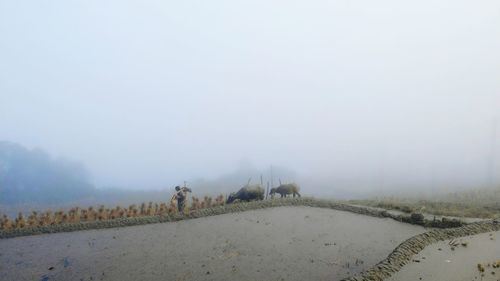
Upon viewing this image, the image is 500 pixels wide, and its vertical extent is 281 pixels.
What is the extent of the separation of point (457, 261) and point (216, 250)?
9.53 m

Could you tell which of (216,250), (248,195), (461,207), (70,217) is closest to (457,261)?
(216,250)

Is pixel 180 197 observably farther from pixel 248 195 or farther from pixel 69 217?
pixel 69 217

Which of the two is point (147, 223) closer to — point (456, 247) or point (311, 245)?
point (311, 245)

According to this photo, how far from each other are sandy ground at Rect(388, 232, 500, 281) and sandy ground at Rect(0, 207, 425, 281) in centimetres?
144

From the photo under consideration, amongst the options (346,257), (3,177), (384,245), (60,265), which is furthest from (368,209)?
(3,177)

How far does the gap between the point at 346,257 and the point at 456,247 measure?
5.27 metres

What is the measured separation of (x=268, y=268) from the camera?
1484cm

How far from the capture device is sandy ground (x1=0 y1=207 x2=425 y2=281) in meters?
14.6

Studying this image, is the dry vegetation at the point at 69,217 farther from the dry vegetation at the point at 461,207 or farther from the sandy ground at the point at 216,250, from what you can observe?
the dry vegetation at the point at 461,207

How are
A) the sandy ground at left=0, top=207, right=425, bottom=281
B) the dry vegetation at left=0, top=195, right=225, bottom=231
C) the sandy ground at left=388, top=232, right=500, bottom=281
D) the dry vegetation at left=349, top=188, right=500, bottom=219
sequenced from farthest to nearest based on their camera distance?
1. the dry vegetation at left=349, top=188, right=500, bottom=219
2. the dry vegetation at left=0, top=195, right=225, bottom=231
3. the sandy ground at left=0, top=207, right=425, bottom=281
4. the sandy ground at left=388, top=232, right=500, bottom=281

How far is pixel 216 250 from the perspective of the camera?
55.3 feet

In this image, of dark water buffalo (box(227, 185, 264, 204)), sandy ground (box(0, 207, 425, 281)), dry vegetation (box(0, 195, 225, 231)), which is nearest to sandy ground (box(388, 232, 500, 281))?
sandy ground (box(0, 207, 425, 281))

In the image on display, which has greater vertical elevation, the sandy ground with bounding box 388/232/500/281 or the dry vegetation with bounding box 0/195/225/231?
the dry vegetation with bounding box 0/195/225/231

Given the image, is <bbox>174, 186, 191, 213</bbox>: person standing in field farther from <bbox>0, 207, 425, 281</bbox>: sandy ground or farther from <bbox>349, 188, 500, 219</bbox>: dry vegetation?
<bbox>349, 188, 500, 219</bbox>: dry vegetation
